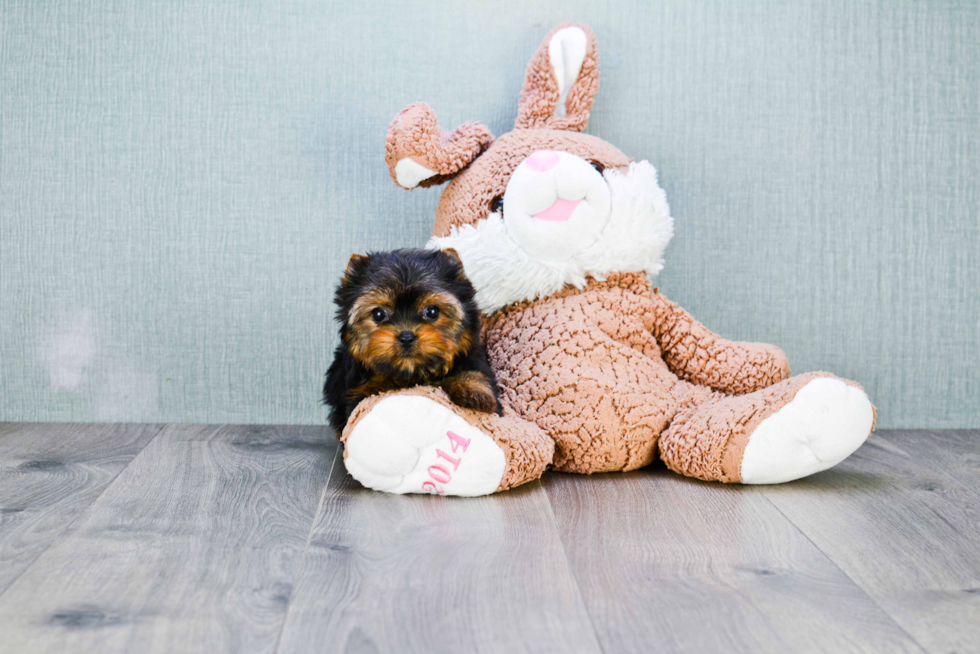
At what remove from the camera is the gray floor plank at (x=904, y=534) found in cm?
95

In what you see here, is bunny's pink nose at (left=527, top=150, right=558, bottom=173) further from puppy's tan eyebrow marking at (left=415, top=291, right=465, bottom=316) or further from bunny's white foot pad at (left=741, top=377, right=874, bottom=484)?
bunny's white foot pad at (left=741, top=377, right=874, bottom=484)

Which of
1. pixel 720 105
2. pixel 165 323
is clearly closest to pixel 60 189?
pixel 165 323

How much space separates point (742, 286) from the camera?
6.60ft

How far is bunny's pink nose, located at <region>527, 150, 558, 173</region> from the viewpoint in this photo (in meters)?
1.57

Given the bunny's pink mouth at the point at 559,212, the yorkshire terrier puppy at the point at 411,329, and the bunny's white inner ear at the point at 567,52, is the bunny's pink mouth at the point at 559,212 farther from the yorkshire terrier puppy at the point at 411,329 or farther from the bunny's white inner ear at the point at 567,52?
the bunny's white inner ear at the point at 567,52

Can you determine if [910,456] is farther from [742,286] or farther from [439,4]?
[439,4]

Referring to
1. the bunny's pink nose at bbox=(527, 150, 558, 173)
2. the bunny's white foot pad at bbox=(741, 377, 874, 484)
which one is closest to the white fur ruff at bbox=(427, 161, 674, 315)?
the bunny's pink nose at bbox=(527, 150, 558, 173)

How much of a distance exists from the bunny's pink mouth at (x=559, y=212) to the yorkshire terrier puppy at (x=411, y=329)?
0.23 metres

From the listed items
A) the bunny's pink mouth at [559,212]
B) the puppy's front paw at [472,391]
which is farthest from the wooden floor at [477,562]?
the bunny's pink mouth at [559,212]

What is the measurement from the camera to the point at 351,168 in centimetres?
195

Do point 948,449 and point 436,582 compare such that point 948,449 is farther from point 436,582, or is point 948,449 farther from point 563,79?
point 436,582

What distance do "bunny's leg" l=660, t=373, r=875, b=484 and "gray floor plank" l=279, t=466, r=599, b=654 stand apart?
1.17 feet

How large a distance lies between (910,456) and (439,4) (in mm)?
1536

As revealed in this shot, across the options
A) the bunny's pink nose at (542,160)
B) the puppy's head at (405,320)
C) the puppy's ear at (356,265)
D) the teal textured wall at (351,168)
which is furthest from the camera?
the teal textured wall at (351,168)
